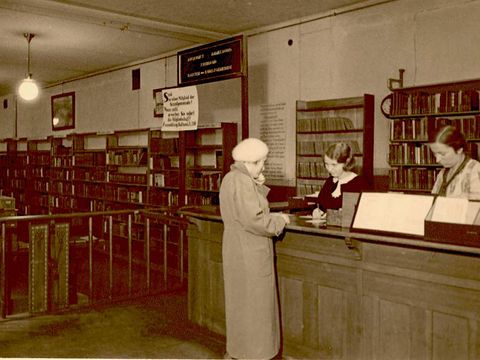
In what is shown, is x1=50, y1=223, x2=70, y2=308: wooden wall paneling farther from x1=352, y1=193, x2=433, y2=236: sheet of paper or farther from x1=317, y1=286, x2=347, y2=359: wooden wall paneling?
x1=352, y1=193, x2=433, y2=236: sheet of paper

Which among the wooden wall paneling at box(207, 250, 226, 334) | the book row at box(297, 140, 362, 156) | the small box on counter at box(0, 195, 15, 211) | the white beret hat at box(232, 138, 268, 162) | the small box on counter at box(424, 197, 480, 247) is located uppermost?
the book row at box(297, 140, 362, 156)

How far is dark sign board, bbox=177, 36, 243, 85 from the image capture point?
19.3 ft

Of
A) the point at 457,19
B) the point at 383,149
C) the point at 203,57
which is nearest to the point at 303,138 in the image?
the point at 383,149

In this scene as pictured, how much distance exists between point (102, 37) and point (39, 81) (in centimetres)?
503

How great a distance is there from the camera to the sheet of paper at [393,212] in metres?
3.13

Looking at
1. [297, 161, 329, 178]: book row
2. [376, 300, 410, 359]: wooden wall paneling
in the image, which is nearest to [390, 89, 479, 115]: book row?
[297, 161, 329, 178]: book row

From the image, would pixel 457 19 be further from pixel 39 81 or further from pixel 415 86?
pixel 39 81

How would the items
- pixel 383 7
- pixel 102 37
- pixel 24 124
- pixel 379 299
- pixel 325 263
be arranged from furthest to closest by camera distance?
pixel 24 124, pixel 102 37, pixel 383 7, pixel 325 263, pixel 379 299

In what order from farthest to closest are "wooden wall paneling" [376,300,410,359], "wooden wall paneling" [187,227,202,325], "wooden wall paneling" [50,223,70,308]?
"wooden wall paneling" [50,223,70,308] → "wooden wall paneling" [187,227,202,325] → "wooden wall paneling" [376,300,410,359]

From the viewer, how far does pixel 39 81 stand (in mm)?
12508

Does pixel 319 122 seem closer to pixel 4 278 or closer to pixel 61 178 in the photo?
pixel 4 278

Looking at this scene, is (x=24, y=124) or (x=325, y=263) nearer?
(x=325, y=263)

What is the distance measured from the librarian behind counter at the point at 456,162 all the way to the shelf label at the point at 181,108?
11.9 ft

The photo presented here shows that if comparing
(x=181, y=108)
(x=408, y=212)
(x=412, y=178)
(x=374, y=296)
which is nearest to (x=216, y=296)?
(x=374, y=296)
